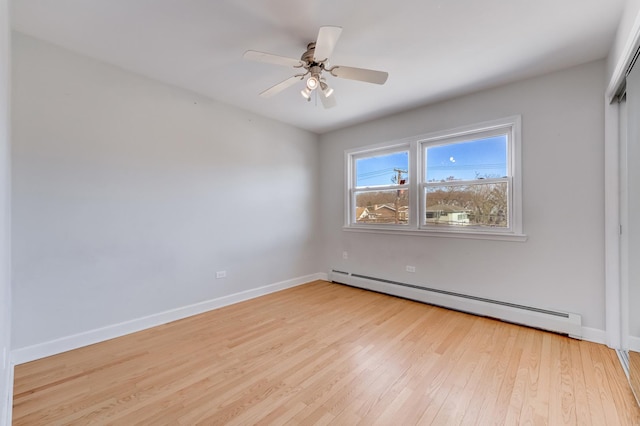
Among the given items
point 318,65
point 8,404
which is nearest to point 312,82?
point 318,65

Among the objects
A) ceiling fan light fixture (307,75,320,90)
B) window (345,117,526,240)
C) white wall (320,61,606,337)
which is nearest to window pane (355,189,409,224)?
window (345,117,526,240)

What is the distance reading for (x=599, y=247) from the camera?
8.02 ft

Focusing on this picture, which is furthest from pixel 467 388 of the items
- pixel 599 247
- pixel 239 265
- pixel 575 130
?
pixel 239 265

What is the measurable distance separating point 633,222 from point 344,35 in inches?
→ 101

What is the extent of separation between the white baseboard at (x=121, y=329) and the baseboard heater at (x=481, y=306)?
5.41 ft

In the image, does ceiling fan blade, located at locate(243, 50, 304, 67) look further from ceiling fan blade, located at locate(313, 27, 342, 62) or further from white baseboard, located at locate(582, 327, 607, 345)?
white baseboard, located at locate(582, 327, 607, 345)

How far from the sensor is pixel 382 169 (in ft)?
13.8

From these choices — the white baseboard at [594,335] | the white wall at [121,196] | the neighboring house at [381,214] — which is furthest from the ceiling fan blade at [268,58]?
the white baseboard at [594,335]

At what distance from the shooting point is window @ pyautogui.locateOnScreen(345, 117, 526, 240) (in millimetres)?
3008

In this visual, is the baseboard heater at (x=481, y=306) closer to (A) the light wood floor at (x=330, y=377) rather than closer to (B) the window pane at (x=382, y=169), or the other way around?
(A) the light wood floor at (x=330, y=377)

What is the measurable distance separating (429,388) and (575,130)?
2737 millimetres

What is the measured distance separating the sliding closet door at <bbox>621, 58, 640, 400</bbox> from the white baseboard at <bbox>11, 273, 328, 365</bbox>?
3.65 metres

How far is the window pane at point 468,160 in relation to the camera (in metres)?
3.09

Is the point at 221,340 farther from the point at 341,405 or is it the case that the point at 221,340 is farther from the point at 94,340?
the point at 341,405
